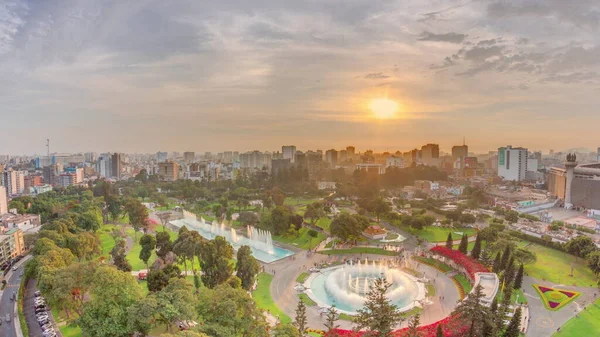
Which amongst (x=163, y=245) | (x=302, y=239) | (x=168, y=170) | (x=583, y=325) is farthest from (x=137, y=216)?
(x=168, y=170)

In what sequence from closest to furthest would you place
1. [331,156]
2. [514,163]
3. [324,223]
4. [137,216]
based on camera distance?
[137,216] → [324,223] → [514,163] → [331,156]

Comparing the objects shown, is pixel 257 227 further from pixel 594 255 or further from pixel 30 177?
pixel 30 177

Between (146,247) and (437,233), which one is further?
(437,233)

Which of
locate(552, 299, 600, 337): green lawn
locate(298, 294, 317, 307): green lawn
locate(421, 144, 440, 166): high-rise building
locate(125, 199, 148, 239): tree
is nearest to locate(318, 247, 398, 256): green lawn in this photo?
locate(298, 294, 317, 307): green lawn

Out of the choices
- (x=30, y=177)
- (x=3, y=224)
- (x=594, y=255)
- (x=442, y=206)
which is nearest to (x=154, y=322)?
(x=594, y=255)

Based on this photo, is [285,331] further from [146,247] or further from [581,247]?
[581,247]

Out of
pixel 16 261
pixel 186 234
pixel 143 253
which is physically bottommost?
pixel 16 261

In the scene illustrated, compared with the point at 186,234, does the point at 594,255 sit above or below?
below
